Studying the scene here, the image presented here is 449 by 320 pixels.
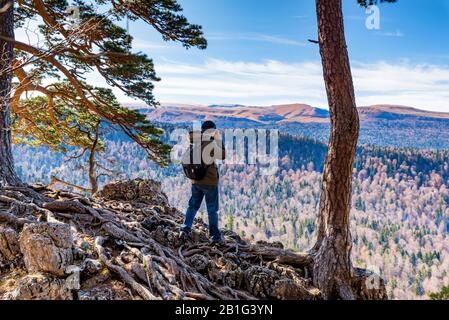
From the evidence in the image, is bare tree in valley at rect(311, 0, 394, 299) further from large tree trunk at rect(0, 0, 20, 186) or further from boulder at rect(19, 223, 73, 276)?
large tree trunk at rect(0, 0, 20, 186)

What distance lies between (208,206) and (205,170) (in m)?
0.56

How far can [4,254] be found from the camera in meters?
3.75

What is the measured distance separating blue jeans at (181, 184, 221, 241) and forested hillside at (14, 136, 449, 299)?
11159 centimetres

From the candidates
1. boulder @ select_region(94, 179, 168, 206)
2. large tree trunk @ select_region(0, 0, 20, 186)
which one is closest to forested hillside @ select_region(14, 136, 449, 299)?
boulder @ select_region(94, 179, 168, 206)

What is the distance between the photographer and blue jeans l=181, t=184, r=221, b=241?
495 centimetres

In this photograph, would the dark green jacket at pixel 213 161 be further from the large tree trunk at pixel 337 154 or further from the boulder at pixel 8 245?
the boulder at pixel 8 245

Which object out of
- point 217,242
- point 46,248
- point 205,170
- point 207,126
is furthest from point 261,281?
point 46,248

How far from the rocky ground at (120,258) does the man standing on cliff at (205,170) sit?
293 mm

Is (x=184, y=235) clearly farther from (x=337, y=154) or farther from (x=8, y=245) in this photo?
(x=337, y=154)

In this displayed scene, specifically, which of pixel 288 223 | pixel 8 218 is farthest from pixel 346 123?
pixel 288 223

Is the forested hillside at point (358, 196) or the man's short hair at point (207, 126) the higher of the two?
the man's short hair at point (207, 126)

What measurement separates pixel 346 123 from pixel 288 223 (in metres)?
138

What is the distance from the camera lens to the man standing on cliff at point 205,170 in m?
4.70

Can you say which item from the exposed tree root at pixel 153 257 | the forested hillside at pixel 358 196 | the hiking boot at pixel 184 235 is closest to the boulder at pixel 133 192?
the exposed tree root at pixel 153 257
